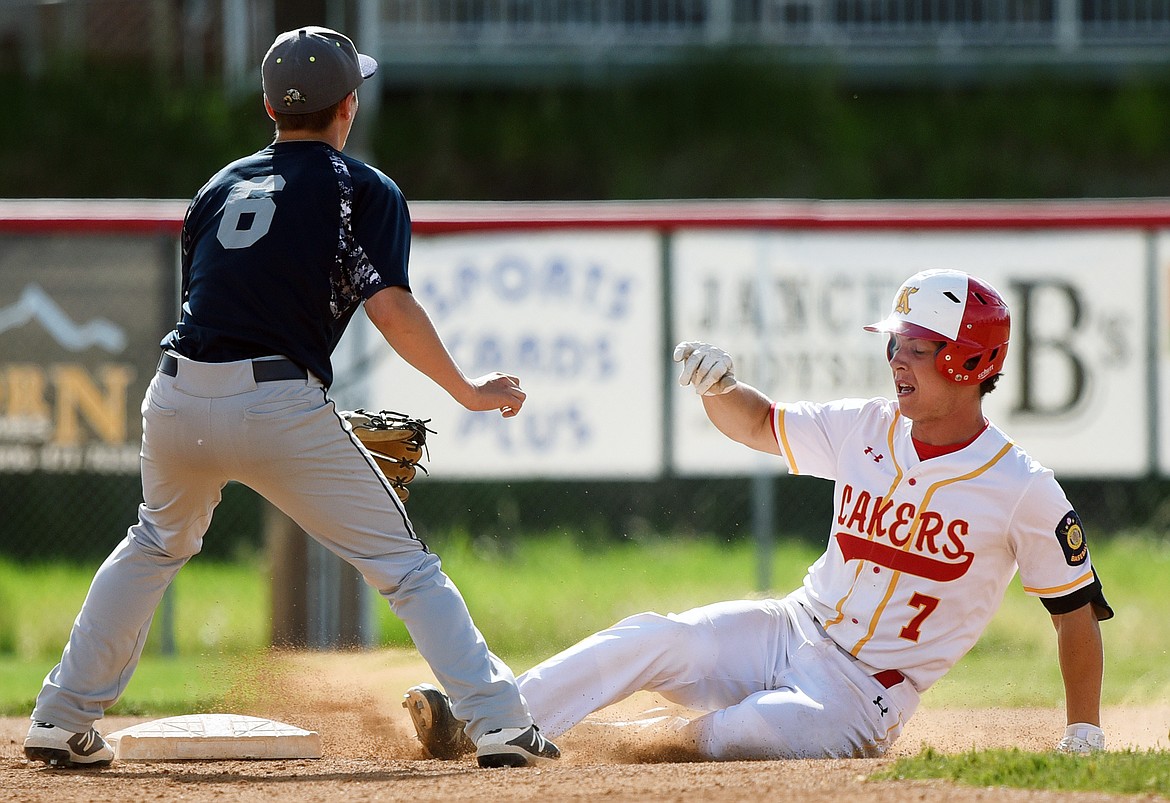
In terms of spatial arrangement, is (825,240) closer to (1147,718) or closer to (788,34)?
(1147,718)

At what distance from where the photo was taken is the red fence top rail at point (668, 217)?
740cm

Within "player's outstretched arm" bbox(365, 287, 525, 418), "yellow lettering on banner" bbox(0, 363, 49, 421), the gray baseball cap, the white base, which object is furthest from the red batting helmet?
"yellow lettering on banner" bbox(0, 363, 49, 421)

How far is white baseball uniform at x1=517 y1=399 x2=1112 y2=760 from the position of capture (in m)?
4.38

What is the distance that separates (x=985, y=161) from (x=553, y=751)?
463 inches

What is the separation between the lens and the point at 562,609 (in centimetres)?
734

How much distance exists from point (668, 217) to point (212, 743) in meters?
3.77

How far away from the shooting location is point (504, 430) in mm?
7496

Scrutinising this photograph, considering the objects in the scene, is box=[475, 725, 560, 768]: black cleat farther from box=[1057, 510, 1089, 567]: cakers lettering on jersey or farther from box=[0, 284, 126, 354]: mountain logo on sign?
box=[0, 284, 126, 354]: mountain logo on sign

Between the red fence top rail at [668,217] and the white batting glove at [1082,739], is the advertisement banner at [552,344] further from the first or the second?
the white batting glove at [1082,739]

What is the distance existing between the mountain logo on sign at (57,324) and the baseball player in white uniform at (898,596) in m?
3.54

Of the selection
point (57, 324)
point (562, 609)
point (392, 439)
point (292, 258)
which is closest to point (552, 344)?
point (562, 609)

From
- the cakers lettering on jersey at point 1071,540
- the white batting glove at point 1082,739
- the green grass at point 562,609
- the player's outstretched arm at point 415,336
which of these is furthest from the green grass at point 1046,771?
the green grass at point 562,609

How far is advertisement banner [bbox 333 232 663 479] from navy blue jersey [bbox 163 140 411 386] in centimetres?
324

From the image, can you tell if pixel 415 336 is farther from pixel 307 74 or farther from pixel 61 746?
pixel 61 746
